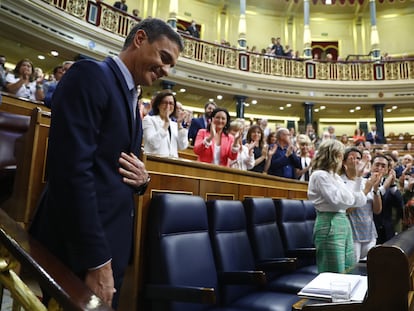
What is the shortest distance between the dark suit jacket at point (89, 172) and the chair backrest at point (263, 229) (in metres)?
1.18

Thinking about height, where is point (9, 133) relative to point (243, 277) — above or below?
above

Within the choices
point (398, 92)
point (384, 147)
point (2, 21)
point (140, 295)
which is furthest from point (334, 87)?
point (140, 295)

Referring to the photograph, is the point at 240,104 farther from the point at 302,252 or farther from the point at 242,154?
the point at 302,252

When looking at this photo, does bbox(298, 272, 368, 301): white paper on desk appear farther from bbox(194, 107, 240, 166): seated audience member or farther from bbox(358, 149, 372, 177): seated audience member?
bbox(194, 107, 240, 166): seated audience member

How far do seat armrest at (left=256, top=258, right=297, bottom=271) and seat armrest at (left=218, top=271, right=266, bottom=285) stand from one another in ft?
1.21

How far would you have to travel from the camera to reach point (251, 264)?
187 centimetres

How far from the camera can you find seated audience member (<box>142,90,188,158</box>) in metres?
2.37

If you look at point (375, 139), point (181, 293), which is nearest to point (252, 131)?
point (181, 293)

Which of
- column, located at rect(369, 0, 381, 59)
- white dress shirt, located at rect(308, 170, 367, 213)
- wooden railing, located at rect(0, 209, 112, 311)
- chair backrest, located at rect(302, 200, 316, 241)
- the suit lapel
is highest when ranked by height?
column, located at rect(369, 0, 381, 59)

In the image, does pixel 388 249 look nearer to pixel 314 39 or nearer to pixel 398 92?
pixel 398 92

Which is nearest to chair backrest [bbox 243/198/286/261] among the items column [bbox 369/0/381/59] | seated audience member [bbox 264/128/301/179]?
seated audience member [bbox 264/128/301/179]

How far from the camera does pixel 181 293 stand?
121cm

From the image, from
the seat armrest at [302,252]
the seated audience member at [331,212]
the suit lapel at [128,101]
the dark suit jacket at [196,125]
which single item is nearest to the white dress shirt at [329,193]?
the seated audience member at [331,212]

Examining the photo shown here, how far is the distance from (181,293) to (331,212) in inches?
41.6
